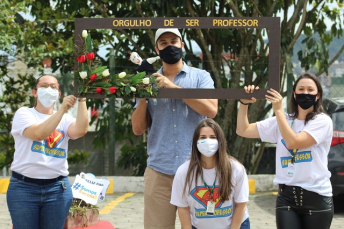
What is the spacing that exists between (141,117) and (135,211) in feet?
14.0

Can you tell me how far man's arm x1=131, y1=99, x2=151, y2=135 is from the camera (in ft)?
14.4

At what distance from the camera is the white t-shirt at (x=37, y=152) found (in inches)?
175

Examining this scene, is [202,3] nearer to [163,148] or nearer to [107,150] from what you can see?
[107,150]

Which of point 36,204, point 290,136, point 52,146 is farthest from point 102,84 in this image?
point 290,136

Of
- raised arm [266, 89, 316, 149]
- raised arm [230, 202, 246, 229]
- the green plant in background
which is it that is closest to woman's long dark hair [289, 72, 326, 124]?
raised arm [266, 89, 316, 149]

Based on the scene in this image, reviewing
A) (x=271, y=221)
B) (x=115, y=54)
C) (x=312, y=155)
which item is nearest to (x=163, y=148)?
(x=312, y=155)

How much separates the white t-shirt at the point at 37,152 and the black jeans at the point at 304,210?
1.70m

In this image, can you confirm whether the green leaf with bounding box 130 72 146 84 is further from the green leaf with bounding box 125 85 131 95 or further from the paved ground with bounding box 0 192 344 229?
the paved ground with bounding box 0 192 344 229

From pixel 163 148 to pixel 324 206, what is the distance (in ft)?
4.06

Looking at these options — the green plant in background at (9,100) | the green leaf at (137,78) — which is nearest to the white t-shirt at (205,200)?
the green leaf at (137,78)

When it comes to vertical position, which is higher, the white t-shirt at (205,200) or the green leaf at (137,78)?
the green leaf at (137,78)

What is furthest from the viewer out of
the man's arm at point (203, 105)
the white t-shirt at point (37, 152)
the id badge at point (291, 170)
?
the white t-shirt at point (37, 152)

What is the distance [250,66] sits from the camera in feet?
36.0

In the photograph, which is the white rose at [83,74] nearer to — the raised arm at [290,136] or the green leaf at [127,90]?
the green leaf at [127,90]
